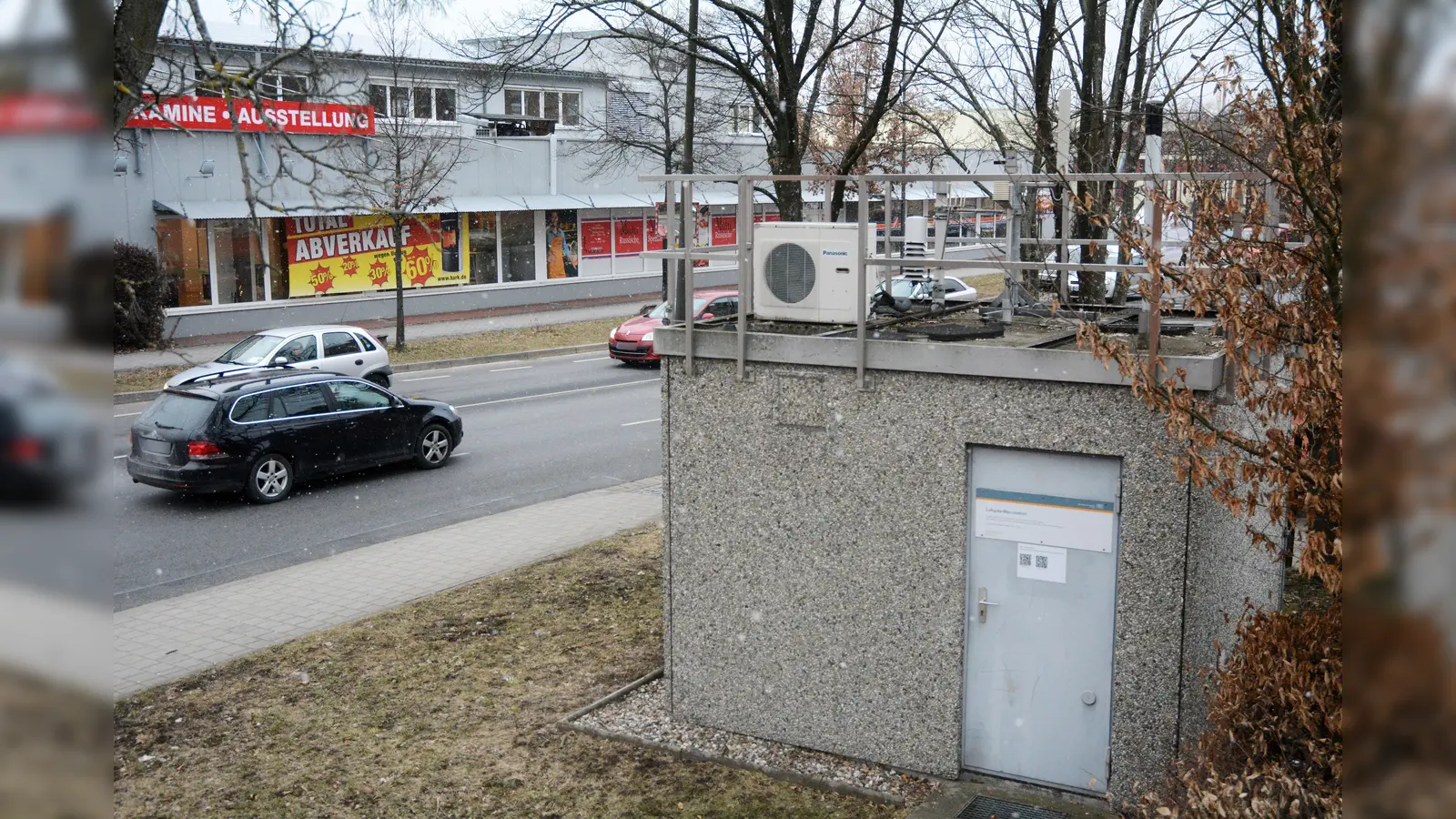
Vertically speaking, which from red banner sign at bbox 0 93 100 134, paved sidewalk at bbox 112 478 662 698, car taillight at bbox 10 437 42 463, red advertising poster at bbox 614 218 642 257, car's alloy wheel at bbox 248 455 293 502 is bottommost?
paved sidewalk at bbox 112 478 662 698

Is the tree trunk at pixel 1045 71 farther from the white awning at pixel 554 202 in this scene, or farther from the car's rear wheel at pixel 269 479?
the white awning at pixel 554 202

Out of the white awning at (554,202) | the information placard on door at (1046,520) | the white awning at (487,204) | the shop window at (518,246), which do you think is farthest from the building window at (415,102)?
the information placard on door at (1046,520)

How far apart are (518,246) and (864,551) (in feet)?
109

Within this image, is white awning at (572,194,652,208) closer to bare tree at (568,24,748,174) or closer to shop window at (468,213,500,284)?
bare tree at (568,24,748,174)

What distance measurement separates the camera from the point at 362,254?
34531mm

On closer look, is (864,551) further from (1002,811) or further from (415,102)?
(415,102)

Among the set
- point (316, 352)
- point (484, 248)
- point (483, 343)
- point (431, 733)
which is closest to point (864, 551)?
point (431, 733)

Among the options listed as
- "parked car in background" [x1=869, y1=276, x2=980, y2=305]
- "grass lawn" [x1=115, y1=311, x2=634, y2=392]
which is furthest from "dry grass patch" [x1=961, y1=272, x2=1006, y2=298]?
"grass lawn" [x1=115, y1=311, x2=634, y2=392]

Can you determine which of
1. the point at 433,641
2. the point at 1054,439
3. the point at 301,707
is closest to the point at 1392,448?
the point at 1054,439

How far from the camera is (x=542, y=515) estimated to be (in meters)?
14.6

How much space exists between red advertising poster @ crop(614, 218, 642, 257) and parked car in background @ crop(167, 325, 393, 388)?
20.2 m

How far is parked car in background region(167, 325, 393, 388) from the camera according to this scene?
20.9 metres

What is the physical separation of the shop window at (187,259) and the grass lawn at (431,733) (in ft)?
72.7

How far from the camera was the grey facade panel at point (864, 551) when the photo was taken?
6527mm
